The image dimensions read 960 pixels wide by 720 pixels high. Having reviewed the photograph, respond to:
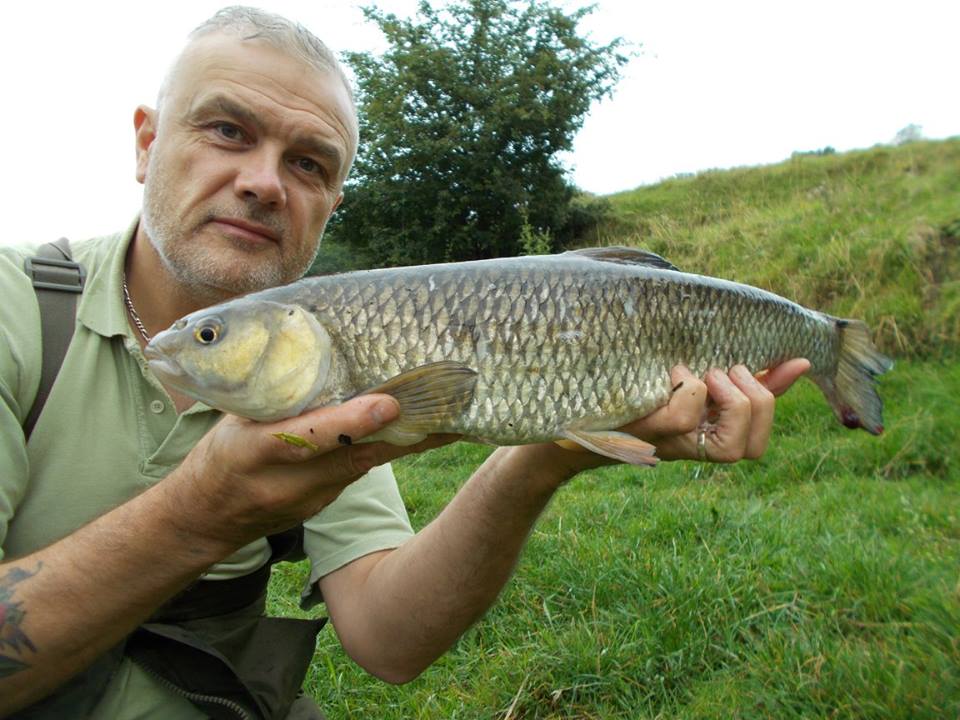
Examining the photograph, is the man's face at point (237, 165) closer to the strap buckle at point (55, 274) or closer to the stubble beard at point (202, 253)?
the stubble beard at point (202, 253)

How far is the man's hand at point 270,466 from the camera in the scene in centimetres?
154

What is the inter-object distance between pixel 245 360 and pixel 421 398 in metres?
0.39

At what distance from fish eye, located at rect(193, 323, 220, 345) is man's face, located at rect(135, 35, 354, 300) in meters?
0.55

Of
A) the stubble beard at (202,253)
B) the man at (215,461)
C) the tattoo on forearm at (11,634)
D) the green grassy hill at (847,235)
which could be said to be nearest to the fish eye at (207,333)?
the man at (215,461)

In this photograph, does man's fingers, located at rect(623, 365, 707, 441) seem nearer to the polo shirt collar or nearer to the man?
the man

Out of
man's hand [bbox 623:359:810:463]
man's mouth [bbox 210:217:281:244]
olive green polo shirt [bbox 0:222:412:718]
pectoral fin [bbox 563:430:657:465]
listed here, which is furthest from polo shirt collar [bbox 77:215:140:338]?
man's hand [bbox 623:359:810:463]

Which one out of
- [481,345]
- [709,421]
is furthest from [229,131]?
[709,421]

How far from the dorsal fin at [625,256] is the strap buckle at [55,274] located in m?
1.33

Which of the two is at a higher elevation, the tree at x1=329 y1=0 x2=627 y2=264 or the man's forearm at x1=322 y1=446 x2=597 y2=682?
the tree at x1=329 y1=0 x2=627 y2=264

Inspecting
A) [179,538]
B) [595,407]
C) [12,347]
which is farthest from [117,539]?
[595,407]

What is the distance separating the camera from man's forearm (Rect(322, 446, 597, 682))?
205cm

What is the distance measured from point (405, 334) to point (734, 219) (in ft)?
29.6

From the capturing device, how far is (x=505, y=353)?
178 centimetres

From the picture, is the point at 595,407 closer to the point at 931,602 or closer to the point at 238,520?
the point at 238,520
